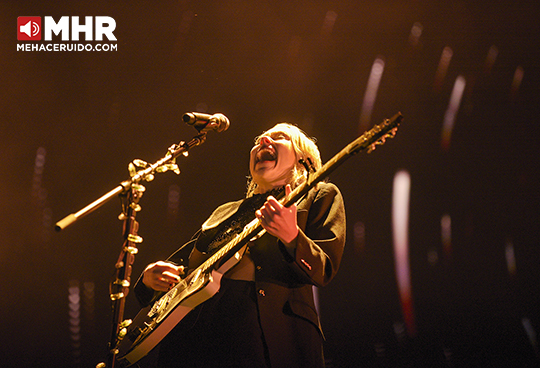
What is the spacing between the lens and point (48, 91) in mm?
3473

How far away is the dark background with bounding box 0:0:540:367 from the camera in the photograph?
2.95 meters

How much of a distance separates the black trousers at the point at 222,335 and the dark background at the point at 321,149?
56.4 inches

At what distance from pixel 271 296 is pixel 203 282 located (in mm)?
300

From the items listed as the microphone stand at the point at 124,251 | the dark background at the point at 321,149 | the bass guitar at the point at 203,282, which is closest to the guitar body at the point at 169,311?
the bass guitar at the point at 203,282

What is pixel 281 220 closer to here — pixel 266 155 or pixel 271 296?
pixel 271 296

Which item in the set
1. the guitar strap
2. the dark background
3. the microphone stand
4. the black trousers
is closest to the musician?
the black trousers

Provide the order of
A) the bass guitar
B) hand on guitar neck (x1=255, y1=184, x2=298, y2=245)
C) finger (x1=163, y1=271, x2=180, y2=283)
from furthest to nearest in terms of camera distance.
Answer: finger (x1=163, y1=271, x2=180, y2=283), the bass guitar, hand on guitar neck (x1=255, y1=184, x2=298, y2=245)

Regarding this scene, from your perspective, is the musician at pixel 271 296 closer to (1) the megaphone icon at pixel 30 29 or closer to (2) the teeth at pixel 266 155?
(2) the teeth at pixel 266 155

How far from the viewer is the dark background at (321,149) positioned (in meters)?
2.95

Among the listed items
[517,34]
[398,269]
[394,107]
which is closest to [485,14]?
[517,34]

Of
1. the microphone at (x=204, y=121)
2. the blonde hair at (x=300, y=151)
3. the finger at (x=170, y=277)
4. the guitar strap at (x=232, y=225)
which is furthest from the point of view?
the blonde hair at (x=300, y=151)

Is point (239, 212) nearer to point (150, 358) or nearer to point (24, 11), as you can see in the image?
point (150, 358)


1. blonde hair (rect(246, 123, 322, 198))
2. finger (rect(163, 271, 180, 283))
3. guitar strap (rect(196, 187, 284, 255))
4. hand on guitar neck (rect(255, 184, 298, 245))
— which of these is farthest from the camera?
blonde hair (rect(246, 123, 322, 198))

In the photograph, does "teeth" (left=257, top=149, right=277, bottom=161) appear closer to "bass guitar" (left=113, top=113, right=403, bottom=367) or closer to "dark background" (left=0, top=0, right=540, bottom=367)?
"bass guitar" (left=113, top=113, right=403, bottom=367)
